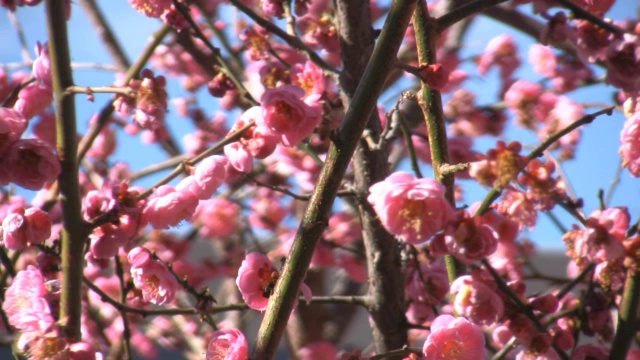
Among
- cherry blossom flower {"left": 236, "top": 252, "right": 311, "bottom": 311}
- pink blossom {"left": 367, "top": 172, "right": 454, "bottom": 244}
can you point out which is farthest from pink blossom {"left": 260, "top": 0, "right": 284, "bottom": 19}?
pink blossom {"left": 367, "top": 172, "right": 454, "bottom": 244}

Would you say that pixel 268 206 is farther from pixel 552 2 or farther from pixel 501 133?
pixel 552 2

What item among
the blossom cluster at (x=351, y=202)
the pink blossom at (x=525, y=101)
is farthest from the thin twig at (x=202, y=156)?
the pink blossom at (x=525, y=101)

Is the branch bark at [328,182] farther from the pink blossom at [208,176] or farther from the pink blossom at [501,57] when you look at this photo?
the pink blossom at [501,57]

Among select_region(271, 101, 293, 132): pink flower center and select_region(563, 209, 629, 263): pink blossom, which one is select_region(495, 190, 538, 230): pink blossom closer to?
select_region(563, 209, 629, 263): pink blossom

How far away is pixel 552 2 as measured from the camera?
1.67 metres

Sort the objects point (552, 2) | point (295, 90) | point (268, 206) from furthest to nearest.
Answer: point (268, 206) < point (552, 2) < point (295, 90)

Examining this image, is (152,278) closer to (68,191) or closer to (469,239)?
(68,191)

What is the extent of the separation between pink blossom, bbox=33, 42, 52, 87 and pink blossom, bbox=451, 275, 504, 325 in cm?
95

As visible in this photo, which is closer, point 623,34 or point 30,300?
point 30,300

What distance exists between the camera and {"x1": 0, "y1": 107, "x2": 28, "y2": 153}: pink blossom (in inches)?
53.9

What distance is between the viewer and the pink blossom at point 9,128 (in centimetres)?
137

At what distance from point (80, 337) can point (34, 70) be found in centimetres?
58

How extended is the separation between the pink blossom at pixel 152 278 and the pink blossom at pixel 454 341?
556 millimetres

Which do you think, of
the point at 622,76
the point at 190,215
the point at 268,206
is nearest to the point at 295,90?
the point at 190,215
